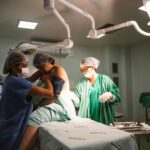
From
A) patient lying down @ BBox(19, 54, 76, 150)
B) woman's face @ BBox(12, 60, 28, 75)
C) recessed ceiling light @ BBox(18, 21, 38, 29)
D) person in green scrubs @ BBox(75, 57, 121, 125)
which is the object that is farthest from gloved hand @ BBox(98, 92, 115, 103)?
recessed ceiling light @ BBox(18, 21, 38, 29)

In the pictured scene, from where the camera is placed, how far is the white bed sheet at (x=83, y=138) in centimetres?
111

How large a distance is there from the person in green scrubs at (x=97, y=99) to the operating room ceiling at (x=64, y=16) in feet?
2.80

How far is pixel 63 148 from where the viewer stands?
1099 millimetres

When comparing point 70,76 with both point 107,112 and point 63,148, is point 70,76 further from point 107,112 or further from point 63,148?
point 63,148

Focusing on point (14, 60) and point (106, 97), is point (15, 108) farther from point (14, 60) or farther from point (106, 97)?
point (106, 97)

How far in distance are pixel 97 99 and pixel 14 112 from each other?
3.89 ft

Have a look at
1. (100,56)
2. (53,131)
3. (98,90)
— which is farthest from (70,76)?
(53,131)

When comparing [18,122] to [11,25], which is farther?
[11,25]

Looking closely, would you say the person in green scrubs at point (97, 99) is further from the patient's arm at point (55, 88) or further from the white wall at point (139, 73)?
the white wall at point (139, 73)

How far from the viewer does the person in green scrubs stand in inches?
96.2

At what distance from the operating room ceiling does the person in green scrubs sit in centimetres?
85

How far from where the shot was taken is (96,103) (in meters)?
2.49

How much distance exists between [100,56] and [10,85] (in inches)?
171

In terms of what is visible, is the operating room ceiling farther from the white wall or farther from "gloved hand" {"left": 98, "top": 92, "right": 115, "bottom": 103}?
"gloved hand" {"left": 98, "top": 92, "right": 115, "bottom": 103}
